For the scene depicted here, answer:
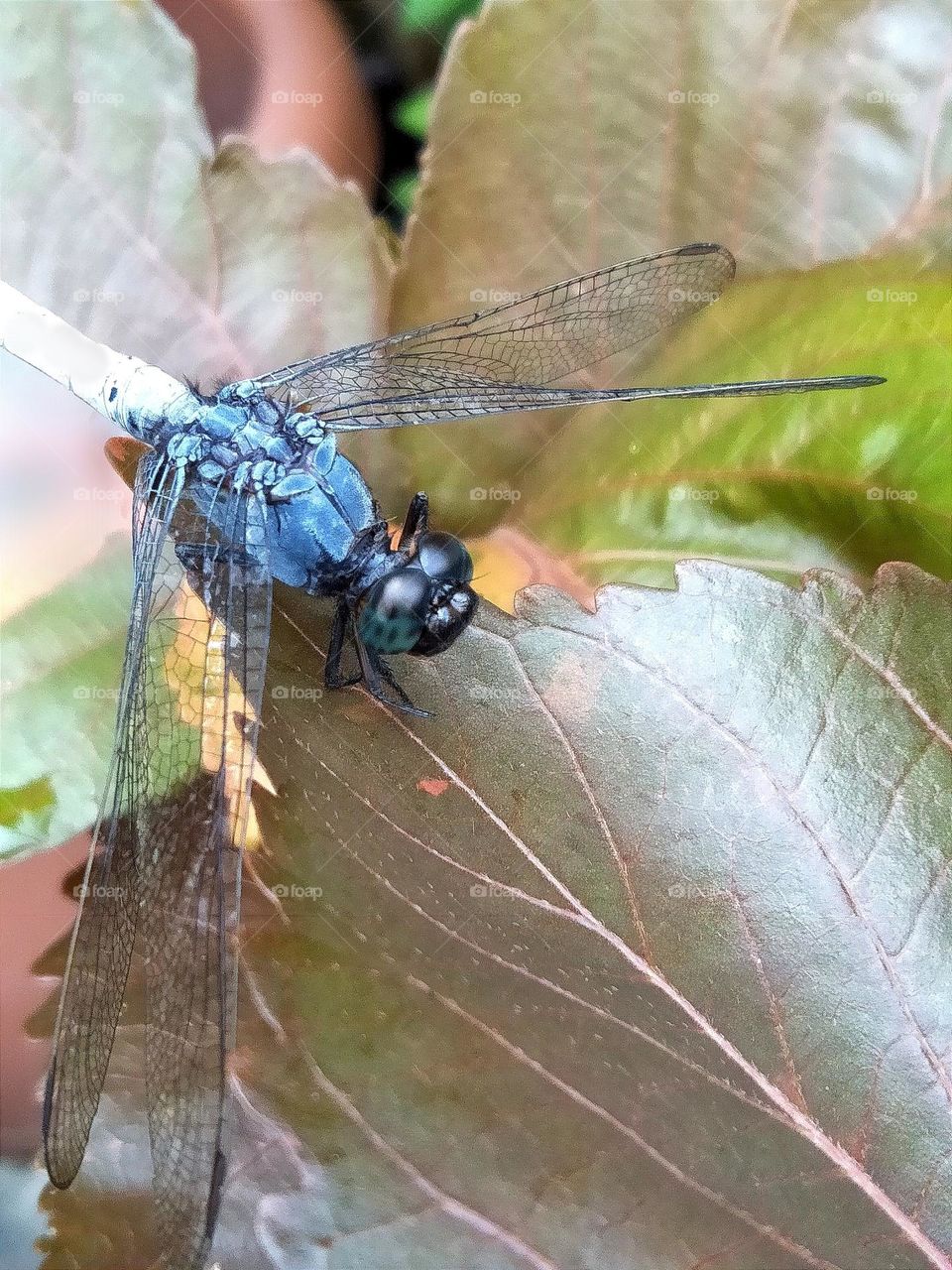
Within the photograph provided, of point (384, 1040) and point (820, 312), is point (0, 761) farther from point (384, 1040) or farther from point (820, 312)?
point (820, 312)

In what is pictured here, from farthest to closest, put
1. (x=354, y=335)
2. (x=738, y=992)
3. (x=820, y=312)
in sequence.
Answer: (x=354, y=335) → (x=820, y=312) → (x=738, y=992)

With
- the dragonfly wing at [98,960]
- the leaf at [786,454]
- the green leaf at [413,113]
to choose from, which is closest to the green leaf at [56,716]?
the dragonfly wing at [98,960]

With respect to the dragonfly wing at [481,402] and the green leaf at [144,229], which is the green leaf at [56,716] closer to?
the green leaf at [144,229]

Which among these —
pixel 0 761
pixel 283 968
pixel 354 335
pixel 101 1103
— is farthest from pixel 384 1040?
pixel 354 335

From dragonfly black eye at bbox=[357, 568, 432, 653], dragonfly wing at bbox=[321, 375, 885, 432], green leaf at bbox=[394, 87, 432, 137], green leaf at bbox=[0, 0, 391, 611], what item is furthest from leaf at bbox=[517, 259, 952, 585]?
green leaf at bbox=[394, 87, 432, 137]

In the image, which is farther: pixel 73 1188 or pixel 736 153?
pixel 736 153

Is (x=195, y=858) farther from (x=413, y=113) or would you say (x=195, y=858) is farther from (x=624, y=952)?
(x=413, y=113)
